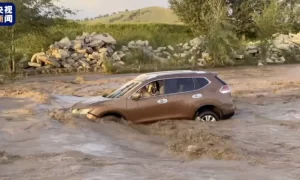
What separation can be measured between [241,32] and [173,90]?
131ft

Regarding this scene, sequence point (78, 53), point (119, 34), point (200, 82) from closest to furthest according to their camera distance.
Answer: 1. point (200, 82)
2. point (78, 53)
3. point (119, 34)

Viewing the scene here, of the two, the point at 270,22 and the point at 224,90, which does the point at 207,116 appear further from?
the point at 270,22

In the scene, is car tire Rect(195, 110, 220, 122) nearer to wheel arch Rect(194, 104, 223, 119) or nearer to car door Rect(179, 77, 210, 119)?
wheel arch Rect(194, 104, 223, 119)

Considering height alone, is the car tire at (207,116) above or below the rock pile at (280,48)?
below

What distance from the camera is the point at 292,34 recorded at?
156 feet

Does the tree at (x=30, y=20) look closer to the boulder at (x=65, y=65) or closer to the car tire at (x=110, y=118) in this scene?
the boulder at (x=65, y=65)

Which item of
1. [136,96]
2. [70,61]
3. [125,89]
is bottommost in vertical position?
[70,61]

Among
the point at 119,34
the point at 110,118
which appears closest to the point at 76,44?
the point at 119,34

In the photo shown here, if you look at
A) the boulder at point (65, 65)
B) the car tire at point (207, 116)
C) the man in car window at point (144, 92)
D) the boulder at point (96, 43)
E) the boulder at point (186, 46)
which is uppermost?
the boulder at point (96, 43)

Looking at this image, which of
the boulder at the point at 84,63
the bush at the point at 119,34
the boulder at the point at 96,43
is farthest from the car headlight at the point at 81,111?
the boulder at the point at 96,43

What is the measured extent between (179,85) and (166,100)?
603mm

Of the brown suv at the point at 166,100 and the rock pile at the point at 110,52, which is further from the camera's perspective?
the rock pile at the point at 110,52

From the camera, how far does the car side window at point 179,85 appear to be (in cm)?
1309

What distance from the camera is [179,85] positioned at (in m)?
13.2
